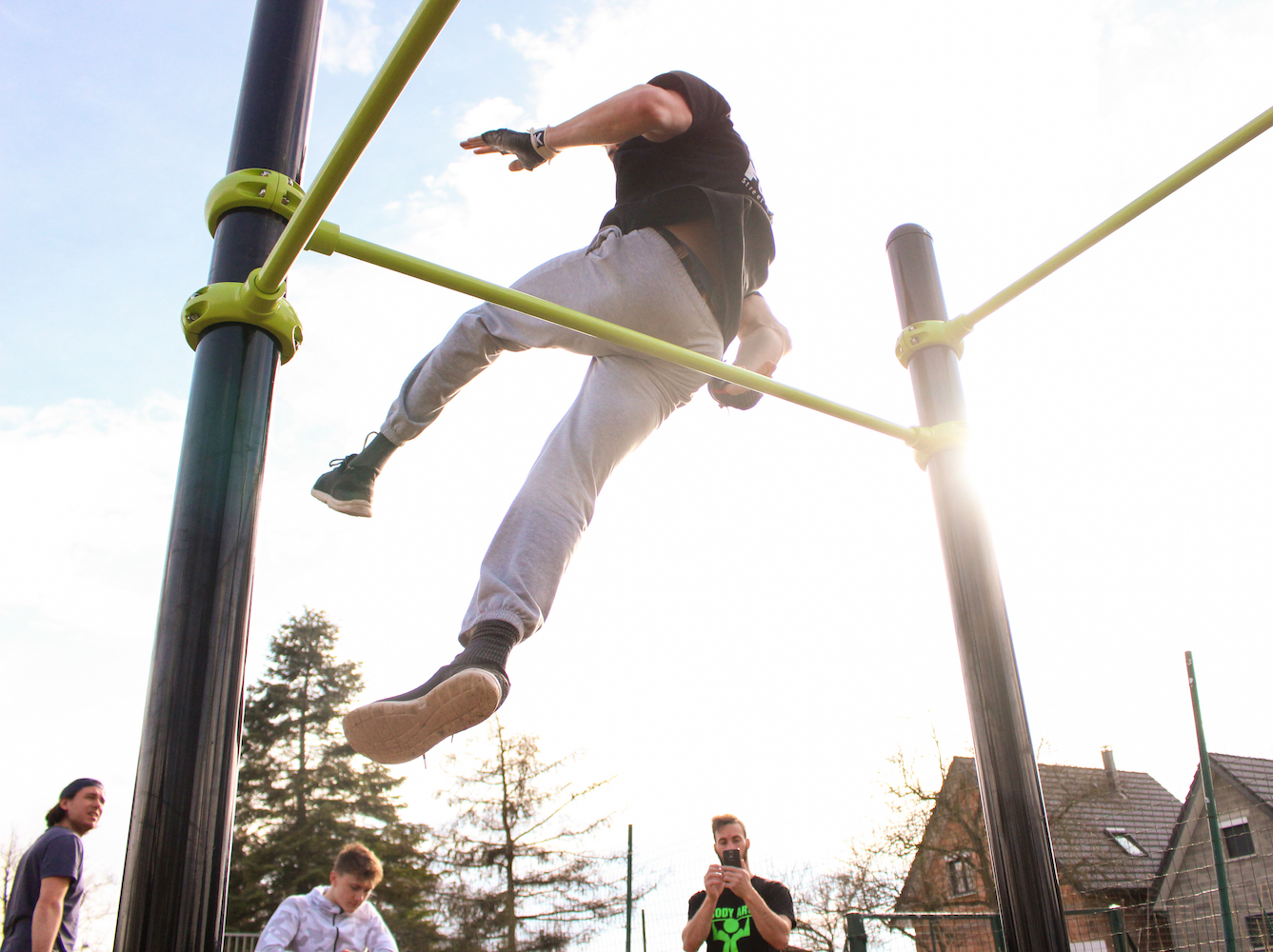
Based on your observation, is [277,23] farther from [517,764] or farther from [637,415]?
[517,764]

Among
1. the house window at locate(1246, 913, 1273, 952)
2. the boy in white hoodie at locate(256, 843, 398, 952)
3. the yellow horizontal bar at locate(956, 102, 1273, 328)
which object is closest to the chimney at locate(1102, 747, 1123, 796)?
the house window at locate(1246, 913, 1273, 952)

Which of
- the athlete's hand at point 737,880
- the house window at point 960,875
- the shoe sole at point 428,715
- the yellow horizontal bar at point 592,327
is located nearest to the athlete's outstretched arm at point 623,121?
the yellow horizontal bar at point 592,327

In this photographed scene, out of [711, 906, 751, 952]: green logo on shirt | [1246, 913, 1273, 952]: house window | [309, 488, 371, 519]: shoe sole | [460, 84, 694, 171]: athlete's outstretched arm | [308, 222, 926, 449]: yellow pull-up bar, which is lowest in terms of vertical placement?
[1246, 913, 1273, 952]: house window

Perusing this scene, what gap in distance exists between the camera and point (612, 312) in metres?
1.76

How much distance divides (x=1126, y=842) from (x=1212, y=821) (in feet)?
16.8

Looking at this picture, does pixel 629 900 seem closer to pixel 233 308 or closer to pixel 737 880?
pixel 737 880

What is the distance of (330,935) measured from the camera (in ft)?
11.3

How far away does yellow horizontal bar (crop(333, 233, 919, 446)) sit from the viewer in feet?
4.40

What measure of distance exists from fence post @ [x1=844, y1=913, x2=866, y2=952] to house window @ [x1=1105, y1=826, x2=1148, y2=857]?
443 cm

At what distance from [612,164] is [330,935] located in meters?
2.96

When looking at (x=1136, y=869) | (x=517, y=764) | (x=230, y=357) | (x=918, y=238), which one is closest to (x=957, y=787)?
(x=1136, y=869)

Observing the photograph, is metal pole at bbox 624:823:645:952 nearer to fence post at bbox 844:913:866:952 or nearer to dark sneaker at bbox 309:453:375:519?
fence post at bbox 844:913:866:952

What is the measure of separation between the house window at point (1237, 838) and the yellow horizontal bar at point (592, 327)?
4426 mm

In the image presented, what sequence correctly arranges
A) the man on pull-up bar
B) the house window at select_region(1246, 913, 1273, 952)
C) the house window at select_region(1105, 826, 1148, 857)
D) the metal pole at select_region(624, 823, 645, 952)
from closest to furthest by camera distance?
1. the man on pull-up bar
2. the house window at select_region(1246, 913, 1273, 952)
3. the metal pole at select_region(624, 823, 645, 952)
4. the house window at select_region(1105, 826, 1148, 857)
